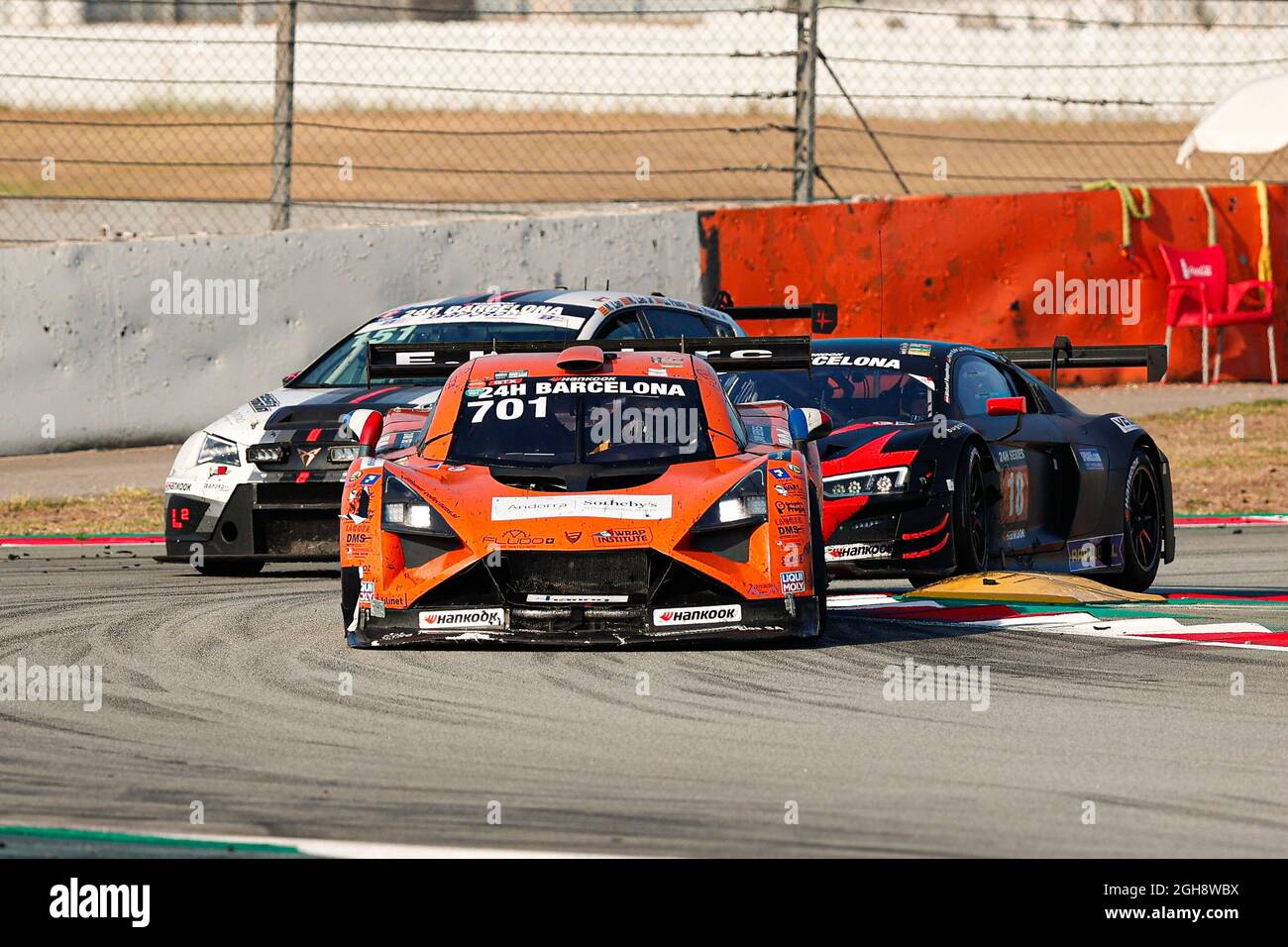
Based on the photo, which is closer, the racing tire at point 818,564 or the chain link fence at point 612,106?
the racing tire at point 818,564

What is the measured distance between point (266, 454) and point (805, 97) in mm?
7975

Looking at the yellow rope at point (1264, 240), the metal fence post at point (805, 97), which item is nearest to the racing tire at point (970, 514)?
the metal fence post at point (805, 97)

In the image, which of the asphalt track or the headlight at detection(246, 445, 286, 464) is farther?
the headlight at detection(246, 445, 286, 464)

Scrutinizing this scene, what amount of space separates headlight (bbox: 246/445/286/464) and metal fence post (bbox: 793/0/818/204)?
7833 mm

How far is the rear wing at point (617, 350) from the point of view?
9.00 m

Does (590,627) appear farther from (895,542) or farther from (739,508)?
(895,542)

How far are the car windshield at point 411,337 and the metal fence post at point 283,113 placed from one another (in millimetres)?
4448

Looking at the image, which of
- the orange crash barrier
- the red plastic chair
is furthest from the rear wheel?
the red plastic chair

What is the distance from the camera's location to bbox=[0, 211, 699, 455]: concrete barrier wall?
15.0m

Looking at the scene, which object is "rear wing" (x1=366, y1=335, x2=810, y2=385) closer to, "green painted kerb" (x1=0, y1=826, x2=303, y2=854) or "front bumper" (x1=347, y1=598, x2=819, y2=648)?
"front bumper" (x1=347, y1=598, x2=819, y2=648)
